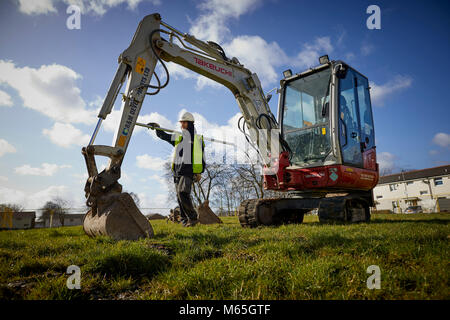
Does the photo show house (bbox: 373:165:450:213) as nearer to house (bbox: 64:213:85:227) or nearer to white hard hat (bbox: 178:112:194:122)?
white hard hat (bbox: 178:112:194:122)

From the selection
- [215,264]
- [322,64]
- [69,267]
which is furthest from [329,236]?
[322,64]

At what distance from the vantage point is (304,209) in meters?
6.36

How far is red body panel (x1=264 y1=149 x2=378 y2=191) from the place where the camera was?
5.81m

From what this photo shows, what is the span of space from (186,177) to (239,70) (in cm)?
312

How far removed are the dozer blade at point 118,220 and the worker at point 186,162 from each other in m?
2.17

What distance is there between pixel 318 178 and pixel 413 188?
46889 millimetres

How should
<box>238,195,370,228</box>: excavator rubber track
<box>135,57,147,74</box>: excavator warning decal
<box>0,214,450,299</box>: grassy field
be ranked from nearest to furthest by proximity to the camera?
<box>0,214,450,299</box>: grassy field, <box>135,57,147,74</box>: excavator warning decal, <box>238,195,370,228</box>: excavator rubber track

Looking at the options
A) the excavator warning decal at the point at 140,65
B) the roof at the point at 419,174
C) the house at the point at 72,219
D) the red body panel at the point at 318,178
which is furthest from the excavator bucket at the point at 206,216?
the roof at the point at 419,174

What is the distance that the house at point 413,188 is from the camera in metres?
39.2

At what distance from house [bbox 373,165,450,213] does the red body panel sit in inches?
1470

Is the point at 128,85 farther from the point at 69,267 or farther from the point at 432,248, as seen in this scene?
the point at 432,248

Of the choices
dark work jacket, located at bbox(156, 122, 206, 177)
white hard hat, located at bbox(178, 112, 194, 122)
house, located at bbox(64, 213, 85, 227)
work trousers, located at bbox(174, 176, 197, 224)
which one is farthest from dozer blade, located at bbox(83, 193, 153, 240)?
house, located at bbox(64, 213, 85, 227)

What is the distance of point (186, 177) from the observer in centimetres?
625

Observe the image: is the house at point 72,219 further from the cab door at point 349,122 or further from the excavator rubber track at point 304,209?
the cab door at point 349,122
